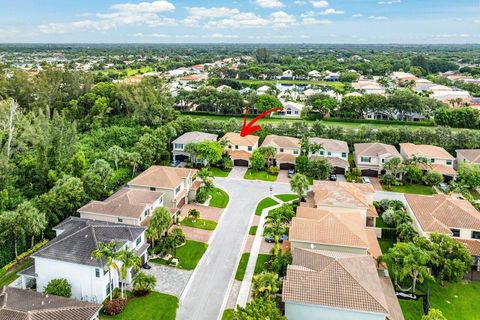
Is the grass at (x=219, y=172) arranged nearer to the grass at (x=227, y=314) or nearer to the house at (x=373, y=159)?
the house at (x=373, y=159)

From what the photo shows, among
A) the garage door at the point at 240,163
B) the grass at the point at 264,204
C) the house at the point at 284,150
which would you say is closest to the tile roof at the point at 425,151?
the house at the point at 284,150

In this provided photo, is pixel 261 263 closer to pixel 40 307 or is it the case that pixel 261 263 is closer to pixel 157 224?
pixel 157 224

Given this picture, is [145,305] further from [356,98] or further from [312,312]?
[356,98]

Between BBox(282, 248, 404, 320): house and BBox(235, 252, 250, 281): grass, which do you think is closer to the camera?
BBox(282, 248, 404, 320): house

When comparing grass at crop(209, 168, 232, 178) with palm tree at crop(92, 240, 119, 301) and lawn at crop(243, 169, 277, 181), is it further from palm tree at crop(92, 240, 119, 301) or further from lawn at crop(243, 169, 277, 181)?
palm tree at crop(92, 240, 119, 301)

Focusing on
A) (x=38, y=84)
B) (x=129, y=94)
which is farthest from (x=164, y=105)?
(x=38, y=84)

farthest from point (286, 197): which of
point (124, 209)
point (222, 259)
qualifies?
point (124, 209)

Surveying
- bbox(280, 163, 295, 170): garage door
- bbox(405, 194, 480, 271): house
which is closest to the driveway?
bbox(280, 163, 295, 170): garage door
